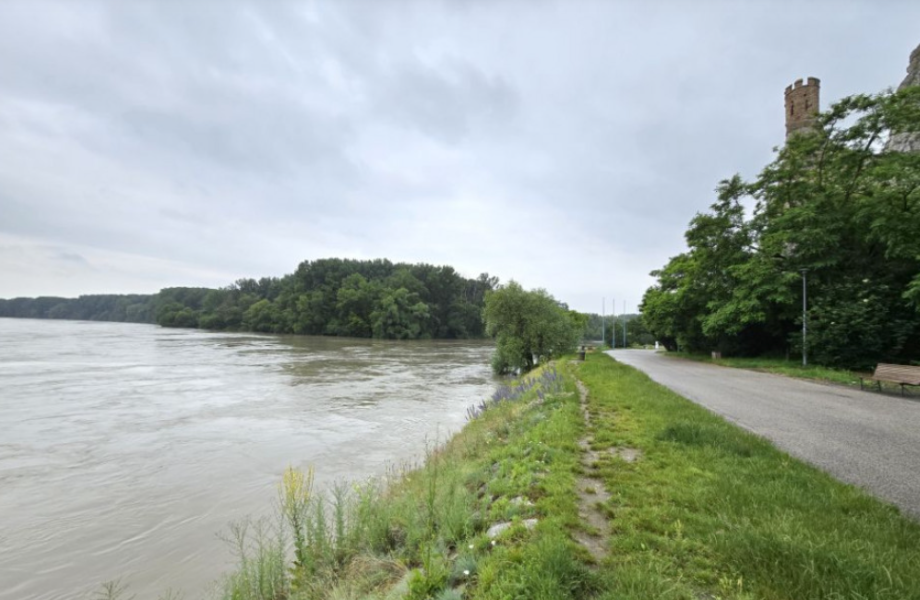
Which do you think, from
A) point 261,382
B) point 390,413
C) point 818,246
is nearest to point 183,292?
point 261,382

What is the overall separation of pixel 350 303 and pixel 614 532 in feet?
288

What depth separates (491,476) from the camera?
5500 mm

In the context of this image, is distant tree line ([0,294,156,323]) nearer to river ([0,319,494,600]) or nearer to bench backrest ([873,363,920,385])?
river ([0,319,494,600])

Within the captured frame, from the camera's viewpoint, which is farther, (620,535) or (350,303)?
(350,303)

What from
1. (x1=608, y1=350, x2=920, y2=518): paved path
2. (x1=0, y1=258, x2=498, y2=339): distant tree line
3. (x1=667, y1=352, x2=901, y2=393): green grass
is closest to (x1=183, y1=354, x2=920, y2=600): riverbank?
(x1=608, y1=350, x2=920, y2=518): paved path

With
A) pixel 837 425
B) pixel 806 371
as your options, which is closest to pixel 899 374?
pixel 806 371

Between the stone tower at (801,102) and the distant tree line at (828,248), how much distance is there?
573 inches

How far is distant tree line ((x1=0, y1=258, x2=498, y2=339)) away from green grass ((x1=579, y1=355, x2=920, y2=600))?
76.0m

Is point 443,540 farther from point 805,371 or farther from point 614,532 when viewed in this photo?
point 805,371

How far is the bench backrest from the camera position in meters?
10.4

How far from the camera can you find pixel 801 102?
33.0 m

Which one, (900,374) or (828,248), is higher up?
(828,248)

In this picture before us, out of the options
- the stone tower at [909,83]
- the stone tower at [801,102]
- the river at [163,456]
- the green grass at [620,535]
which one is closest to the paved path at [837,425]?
the green grass at [620,535]

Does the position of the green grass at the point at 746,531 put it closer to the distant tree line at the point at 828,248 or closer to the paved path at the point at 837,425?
the paved path at the point at 837,425
